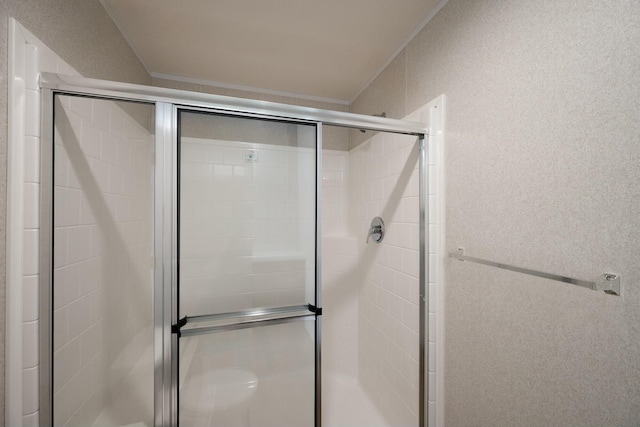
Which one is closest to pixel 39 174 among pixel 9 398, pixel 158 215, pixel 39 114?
pixel 39 114

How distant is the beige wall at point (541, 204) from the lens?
0.58m

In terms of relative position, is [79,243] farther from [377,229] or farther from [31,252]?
[377,229]

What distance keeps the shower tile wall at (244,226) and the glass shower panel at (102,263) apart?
142 mm

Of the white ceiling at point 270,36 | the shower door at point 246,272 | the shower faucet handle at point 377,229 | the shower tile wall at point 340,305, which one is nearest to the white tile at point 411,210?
the shower faucet handle at point 377,229

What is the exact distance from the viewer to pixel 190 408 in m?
0.93

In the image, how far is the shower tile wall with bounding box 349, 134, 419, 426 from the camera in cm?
129

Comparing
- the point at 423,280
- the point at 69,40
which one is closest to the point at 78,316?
the point at 69,40

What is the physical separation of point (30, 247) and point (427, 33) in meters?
1.78

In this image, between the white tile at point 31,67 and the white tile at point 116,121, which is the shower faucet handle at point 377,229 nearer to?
the white tile at point 116,121

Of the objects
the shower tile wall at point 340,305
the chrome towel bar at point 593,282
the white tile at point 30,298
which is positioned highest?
the chrome towel bar at point 593,282

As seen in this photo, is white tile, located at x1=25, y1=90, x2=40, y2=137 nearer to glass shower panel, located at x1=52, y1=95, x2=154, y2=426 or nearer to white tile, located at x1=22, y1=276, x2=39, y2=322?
glass shower panel, located at x1=52, y1=95, x2=154, y2=426

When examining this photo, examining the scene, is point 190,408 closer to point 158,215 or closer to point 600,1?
point 158,215

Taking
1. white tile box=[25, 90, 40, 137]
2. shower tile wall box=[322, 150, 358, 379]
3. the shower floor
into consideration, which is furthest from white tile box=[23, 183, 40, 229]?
the shower floor

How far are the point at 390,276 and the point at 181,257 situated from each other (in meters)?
1.16
